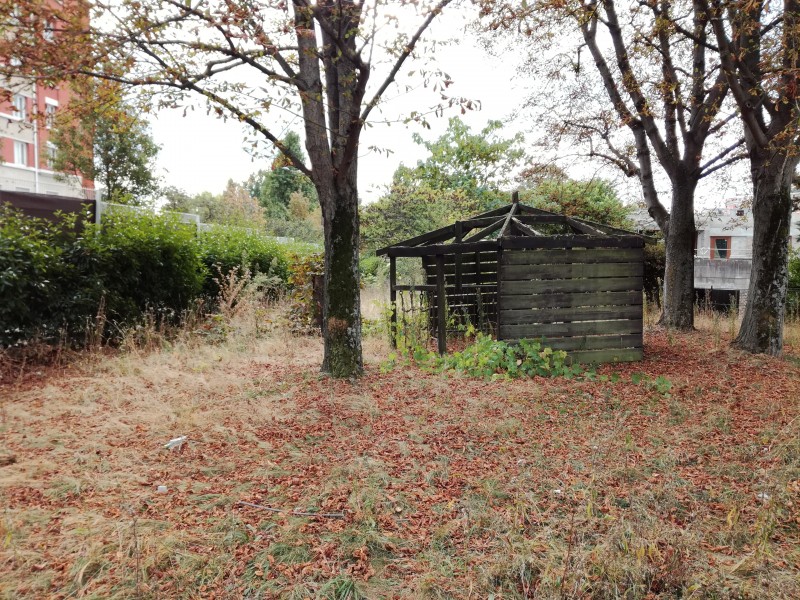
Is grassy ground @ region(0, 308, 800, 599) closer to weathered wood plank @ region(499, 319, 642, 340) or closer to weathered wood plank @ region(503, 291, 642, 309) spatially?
weathered wood plank @ region(499, 319, 642, 340)

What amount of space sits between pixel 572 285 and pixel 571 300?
7.9 inches

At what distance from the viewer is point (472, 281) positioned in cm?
995

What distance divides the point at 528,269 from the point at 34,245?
6.41 metres

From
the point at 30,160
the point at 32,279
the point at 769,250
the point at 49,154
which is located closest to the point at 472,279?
the point at 769,250

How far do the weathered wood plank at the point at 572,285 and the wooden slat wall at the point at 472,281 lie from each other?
7.99ft

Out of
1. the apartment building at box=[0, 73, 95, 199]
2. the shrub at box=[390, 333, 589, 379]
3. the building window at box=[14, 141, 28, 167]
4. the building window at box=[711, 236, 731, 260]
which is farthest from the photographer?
the building window at box=[711, 236, 731, 260]

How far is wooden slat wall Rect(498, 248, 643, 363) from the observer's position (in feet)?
23.2

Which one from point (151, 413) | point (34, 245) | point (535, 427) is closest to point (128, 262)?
point (34, 245)

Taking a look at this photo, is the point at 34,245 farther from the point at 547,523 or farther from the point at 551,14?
the point at 551,14

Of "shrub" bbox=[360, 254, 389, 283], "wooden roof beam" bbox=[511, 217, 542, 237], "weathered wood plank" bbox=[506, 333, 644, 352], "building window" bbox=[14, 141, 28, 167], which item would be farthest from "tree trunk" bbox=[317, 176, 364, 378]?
"building window" bbox=[14, 141, 28, 167]

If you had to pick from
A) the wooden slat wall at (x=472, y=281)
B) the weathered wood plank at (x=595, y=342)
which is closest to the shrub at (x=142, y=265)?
the wooden slat wall at (x=472, y=281)

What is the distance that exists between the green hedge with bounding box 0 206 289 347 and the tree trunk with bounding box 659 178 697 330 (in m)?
8.58

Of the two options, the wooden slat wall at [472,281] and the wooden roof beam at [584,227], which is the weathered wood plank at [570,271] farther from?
the wooden slat wall at [472,281]

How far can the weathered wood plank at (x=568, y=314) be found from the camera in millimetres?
7035
